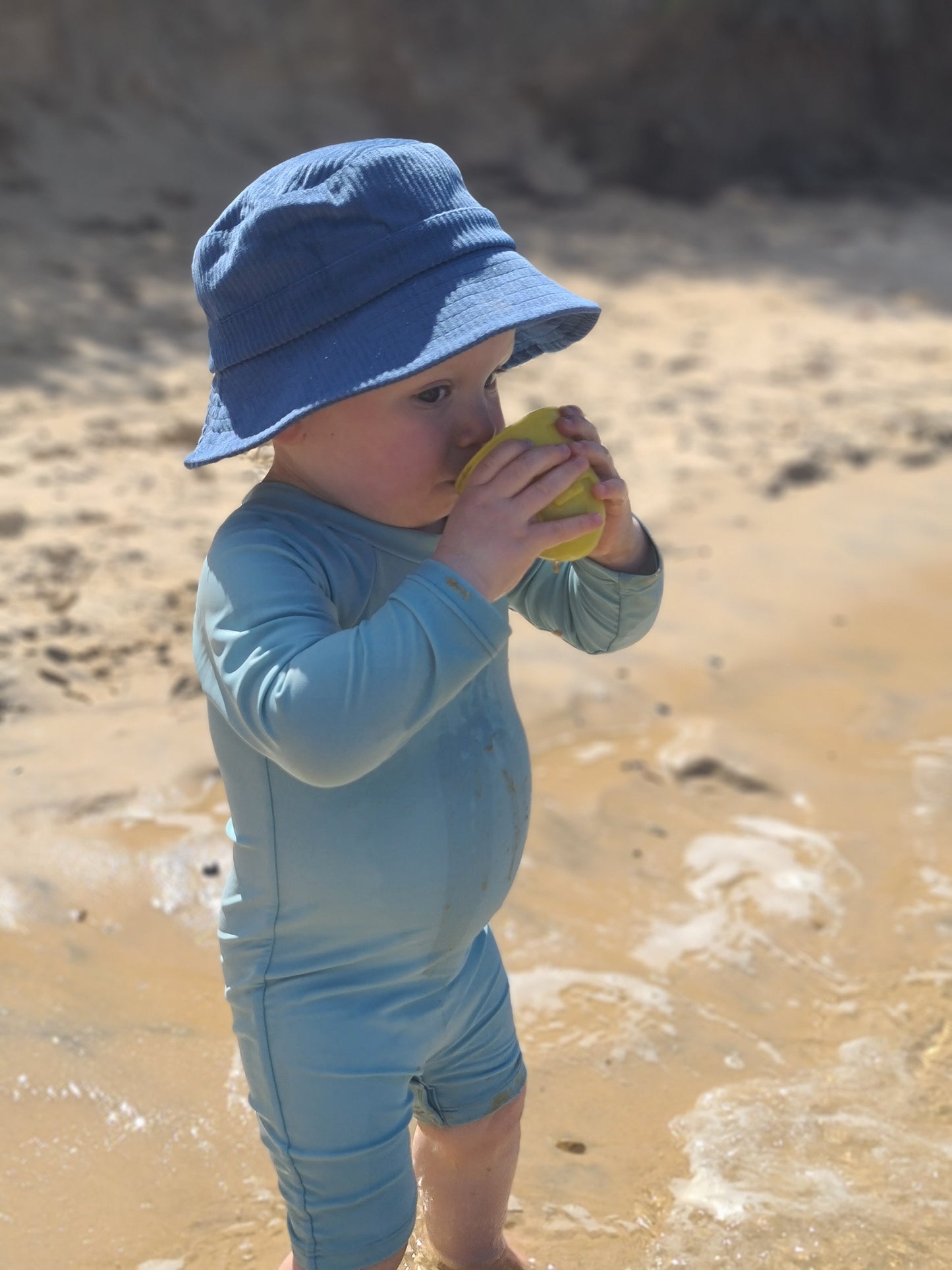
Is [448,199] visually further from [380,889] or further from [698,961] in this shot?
[698,961]

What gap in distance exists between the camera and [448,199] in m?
1.53

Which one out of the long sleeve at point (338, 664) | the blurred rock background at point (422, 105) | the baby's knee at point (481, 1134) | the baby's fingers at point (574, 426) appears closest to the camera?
the long sleeve at point (338, 664)

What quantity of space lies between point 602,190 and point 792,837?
747 cm

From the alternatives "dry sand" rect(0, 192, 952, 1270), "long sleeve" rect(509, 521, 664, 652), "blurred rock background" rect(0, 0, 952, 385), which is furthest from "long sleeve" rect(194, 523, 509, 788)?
"blurred rock background" rect(0, 0, 952, 385)

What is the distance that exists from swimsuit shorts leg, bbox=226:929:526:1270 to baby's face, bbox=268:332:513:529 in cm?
55

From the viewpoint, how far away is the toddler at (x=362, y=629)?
1.41 m

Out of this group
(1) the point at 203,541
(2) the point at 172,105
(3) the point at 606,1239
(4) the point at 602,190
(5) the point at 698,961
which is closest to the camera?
(3) the point at 606,1239

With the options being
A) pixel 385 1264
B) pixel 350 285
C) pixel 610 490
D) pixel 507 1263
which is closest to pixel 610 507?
pixel 610 490

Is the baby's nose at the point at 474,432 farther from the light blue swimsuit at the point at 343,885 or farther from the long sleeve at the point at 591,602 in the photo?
the long sleeve at the point at 591,602

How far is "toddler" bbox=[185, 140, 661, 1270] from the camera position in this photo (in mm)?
Answer: 1410

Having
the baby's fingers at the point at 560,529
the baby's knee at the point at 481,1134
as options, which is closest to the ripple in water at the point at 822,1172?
the baby's knee at the point at 481,1134

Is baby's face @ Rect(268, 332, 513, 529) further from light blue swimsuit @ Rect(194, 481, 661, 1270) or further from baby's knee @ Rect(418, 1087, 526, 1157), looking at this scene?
baby's knee @ Rect(418, 1087, 526, 1157)

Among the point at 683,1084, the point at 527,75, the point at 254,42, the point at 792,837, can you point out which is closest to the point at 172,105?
the point at 254,42

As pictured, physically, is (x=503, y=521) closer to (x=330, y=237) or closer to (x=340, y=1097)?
(x=330, y=237)
